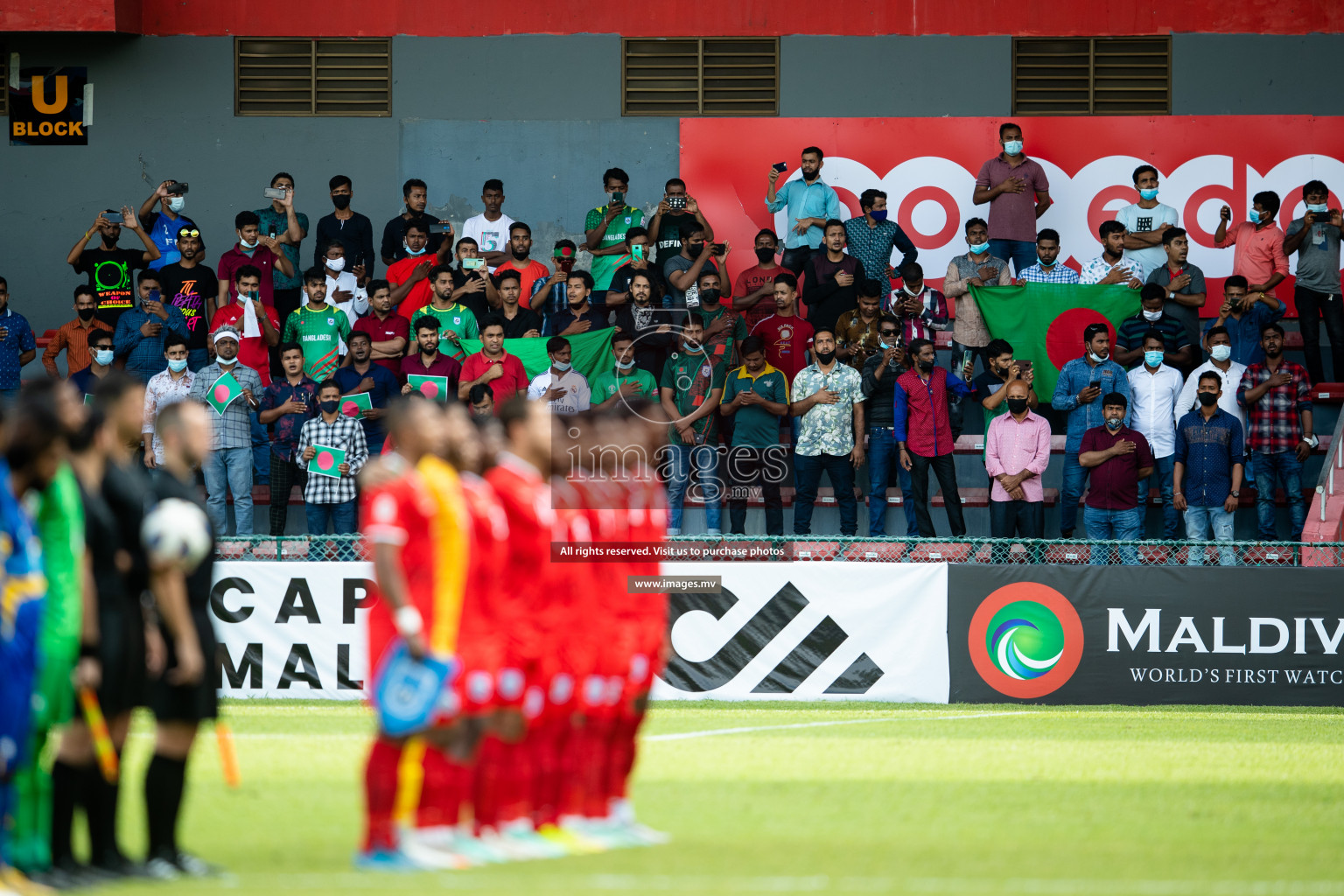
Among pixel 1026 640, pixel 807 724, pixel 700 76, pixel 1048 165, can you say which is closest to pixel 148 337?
pixel 700 76

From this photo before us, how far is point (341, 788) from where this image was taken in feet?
32.0

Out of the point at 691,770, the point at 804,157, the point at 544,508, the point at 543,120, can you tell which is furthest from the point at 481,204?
the point at 544,508

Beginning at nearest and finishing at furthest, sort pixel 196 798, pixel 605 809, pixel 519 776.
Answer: pixel 519 776, pixel 605 809, pixel 196 798

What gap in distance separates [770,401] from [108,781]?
38.2ft

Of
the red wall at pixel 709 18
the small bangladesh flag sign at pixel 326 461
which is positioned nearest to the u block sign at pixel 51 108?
the red wall at pixel 709 18

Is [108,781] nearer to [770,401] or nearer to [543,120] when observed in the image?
[770,401]

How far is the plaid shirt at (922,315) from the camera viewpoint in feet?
63.2

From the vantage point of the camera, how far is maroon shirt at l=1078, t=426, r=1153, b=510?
1731cm

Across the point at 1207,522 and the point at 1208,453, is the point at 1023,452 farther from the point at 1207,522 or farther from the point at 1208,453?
the point at 1207,522

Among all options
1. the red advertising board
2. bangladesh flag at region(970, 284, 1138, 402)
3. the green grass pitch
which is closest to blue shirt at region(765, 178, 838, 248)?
the red advertising board

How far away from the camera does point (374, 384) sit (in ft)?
58.5

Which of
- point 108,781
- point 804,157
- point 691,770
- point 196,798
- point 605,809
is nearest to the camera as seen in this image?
point 108,781

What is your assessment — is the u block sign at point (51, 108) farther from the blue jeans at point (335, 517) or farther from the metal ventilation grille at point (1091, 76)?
the metal ventilation grille at point (1091, 76)

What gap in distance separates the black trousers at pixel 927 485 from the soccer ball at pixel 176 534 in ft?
38.0
